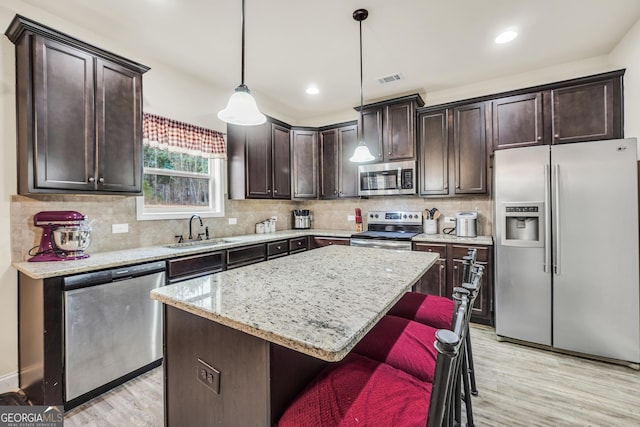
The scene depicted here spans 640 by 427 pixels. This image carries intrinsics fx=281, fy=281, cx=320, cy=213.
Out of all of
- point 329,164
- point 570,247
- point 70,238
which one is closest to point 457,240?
point 570,247

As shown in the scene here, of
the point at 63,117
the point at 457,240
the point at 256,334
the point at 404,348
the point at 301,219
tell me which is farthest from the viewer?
the point at 301,219

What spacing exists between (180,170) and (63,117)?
1258mm

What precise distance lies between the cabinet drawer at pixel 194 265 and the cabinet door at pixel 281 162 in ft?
4.80

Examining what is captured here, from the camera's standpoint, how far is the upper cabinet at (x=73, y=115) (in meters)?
1.92

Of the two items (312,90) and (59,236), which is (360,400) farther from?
(312,90)

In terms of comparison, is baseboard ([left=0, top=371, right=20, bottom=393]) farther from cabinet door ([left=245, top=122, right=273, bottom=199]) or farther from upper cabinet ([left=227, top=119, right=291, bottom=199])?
cabinet door ([left=245, top=122, right=273, bottom=199])

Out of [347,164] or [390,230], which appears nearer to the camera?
[390,230]

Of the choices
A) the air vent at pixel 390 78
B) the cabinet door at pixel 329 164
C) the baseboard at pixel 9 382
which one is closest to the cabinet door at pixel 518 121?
the air vent at pixel 390 78

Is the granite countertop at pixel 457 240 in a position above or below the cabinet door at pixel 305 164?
below

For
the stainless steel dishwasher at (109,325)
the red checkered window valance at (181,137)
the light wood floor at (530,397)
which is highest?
the red checkered window valance at (181,137)

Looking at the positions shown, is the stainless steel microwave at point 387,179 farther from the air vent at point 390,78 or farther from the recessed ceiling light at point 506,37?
the recessed ceiling light at point 506,37

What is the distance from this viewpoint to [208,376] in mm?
1068

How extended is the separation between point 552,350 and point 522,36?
2.90 m

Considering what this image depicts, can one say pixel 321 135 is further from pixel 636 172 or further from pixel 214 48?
pixel 636 172
